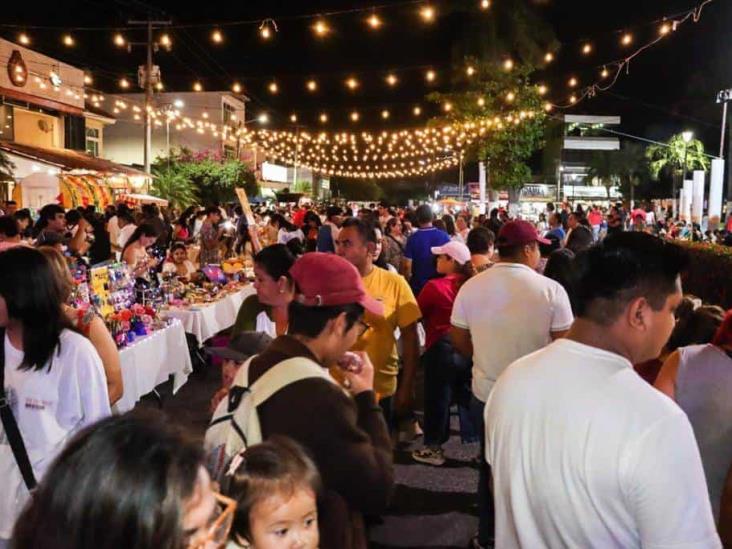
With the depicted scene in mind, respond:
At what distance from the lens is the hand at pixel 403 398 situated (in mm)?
4652

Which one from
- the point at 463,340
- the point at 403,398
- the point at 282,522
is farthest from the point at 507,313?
the point at 282,522

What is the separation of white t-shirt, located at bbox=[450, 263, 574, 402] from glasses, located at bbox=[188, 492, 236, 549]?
287 cm

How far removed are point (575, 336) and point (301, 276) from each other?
0.85 meters

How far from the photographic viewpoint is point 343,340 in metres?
2.21

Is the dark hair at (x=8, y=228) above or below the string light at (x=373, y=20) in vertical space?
below

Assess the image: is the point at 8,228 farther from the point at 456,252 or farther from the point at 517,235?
the point at 517,235

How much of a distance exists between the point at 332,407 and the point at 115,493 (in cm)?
92

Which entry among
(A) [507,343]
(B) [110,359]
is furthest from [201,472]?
(A) [507,343]

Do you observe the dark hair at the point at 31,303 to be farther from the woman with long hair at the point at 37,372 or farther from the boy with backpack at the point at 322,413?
the boy with backpack at the point at 322,413

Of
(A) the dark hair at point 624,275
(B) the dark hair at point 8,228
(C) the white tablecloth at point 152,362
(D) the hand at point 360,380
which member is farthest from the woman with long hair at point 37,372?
(B) the dark hair at point 8,228

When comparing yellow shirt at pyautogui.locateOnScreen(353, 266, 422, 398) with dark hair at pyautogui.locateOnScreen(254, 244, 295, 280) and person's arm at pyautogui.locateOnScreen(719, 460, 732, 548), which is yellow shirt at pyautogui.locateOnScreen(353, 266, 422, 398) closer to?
dark hair at pyautogui.locateOnScreen(254, 244, 295, 280)

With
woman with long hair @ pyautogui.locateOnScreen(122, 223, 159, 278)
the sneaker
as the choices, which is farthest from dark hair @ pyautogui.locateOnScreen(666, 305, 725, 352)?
woman with long hair @ pyautogui.locateOnScreen(122, 223, 159, 278)

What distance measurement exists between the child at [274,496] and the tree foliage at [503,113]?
2526 cm

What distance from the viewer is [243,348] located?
9.77 ft
